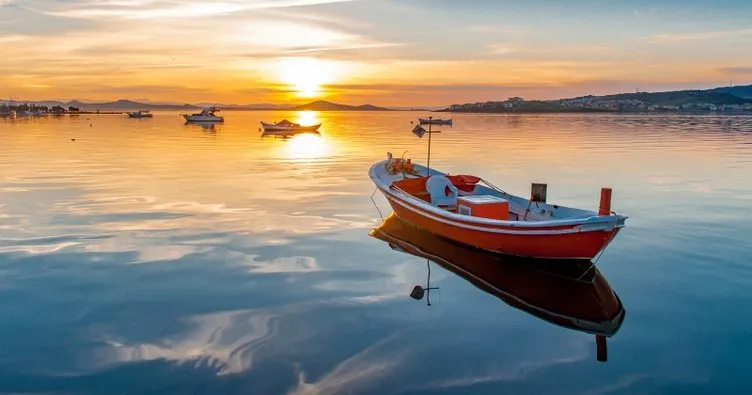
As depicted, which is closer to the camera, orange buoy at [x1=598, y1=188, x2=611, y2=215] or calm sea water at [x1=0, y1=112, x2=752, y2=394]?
calm sea water at [x1=0, y1=112, x2=752, y2=394]

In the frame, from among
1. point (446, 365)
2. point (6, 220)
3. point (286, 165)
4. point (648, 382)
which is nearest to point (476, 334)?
point (446, 365)

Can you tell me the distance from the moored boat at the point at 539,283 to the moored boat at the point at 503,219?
1.32 ft

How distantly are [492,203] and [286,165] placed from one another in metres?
27.3

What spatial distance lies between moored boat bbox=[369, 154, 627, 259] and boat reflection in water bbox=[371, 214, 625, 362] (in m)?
0.42

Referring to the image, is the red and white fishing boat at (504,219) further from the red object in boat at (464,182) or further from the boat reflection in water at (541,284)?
the boat reflection in water at (541,284)

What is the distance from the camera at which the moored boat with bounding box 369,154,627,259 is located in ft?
53.0

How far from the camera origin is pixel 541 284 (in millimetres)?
16156

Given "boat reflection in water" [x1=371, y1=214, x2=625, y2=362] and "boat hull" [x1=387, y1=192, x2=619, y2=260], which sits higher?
"boat hull" [x1=387, y1=192, x2=619, y2=260]

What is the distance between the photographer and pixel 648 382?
1054 cm

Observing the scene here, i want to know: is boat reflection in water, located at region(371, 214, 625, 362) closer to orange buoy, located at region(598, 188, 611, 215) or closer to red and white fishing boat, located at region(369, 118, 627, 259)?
red and white fishing boat, located at region(369, 118, 627, 259)

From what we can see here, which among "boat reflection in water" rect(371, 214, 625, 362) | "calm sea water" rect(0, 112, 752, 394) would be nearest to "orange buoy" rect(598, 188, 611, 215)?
"boat reflection in water" rect(371, 214, 625, 362)

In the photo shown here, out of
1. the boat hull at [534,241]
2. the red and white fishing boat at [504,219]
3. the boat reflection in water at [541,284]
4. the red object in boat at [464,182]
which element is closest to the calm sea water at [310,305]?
the boat reflection in water at [541,284]

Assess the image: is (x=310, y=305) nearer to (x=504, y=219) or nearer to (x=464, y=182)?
(x=504, y=219)

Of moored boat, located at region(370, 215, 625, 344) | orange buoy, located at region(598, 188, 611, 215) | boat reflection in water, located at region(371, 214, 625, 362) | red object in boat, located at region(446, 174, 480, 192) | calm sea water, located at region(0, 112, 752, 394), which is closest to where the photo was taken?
calm sea water, located at region(0, 112, 752, 394)
